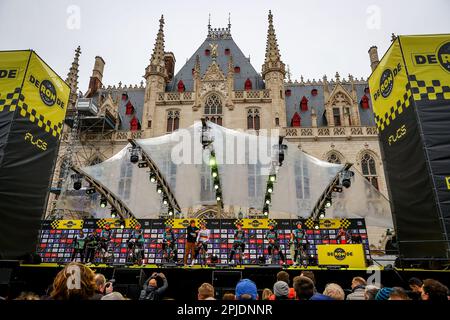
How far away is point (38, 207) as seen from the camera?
37.2 ft

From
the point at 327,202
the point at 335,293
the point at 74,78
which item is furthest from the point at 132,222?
the point at 74,78

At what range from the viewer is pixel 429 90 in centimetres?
1032

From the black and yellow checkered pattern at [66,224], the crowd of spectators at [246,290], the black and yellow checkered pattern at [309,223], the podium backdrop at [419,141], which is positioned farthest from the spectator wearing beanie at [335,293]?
the black and yellow checkered pattern at [66,224]

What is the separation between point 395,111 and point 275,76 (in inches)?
778

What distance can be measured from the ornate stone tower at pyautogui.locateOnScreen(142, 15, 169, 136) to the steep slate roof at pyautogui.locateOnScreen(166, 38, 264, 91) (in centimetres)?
206

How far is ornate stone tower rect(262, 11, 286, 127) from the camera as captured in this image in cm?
2836

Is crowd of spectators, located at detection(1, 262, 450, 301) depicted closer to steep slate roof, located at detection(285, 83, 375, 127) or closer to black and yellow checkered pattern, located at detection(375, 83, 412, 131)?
black and yellow checkered pattern, located at detection(375, 83, 412, 131)

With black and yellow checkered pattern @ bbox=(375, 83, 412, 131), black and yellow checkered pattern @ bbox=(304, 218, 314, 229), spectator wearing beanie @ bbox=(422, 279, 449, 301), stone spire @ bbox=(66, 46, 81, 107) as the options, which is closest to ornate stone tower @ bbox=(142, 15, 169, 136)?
stone spire @ bbox=(66, 46, 81, 107)

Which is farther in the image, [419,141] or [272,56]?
[272,56]

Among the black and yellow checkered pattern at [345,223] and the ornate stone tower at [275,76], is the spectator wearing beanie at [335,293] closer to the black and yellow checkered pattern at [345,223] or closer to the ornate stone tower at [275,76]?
the black and yellow checkered pattern at [345,223]

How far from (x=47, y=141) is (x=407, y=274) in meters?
14.3

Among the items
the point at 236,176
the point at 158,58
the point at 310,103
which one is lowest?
the point at 236,176

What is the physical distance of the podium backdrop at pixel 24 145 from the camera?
1033 centimetres

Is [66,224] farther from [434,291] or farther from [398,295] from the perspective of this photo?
[434,291]
